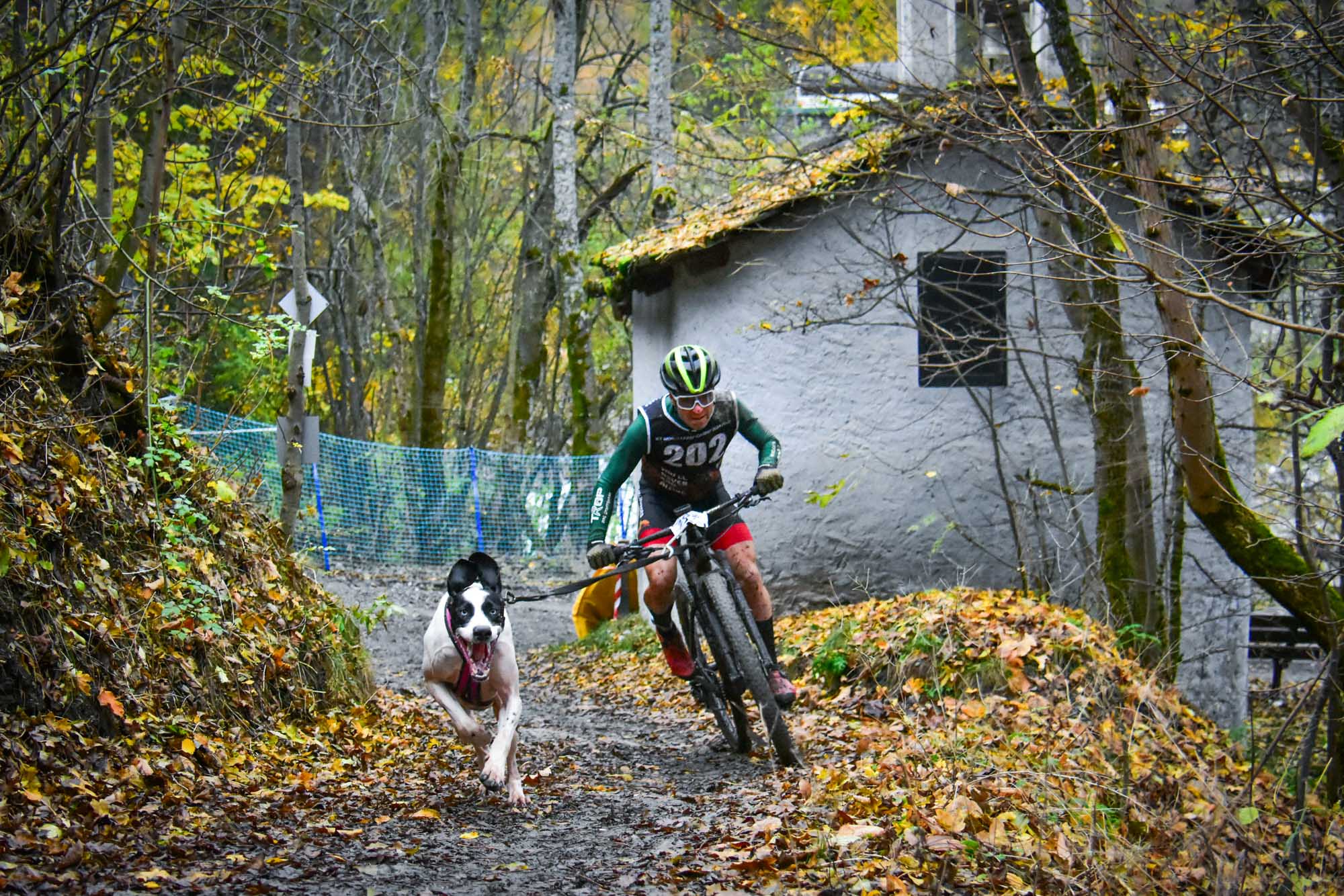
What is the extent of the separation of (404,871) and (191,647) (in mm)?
2416

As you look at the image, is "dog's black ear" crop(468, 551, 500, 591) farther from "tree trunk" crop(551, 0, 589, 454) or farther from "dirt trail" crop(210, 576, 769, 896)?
"tree trunk" crop(551, 0, 589, 454)

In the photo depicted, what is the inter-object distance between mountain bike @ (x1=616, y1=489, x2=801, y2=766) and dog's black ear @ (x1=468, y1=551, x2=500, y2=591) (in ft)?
3.15

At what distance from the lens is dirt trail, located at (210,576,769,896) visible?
4539mm

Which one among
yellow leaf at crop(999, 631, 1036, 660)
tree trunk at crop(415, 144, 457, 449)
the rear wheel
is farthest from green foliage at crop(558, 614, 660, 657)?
tree trunk at crop(415, 144, 457, 449)

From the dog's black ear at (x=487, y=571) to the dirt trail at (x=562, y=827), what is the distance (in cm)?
103

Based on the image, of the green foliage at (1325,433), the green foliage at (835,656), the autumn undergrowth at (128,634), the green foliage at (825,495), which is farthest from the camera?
the green foliage at (825,495)

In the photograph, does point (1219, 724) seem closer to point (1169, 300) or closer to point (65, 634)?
point (1169, 300)

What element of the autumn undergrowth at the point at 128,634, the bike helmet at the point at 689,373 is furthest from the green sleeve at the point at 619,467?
the autumn undergrowth at the point at 128,634

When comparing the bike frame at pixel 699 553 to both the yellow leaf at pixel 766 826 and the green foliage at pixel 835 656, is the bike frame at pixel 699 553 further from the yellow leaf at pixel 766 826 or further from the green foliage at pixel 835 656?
the green foliage at pixel 835 656

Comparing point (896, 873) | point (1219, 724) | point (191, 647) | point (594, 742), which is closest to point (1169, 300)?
point (896, 873)

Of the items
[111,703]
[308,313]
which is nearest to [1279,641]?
[308,313]

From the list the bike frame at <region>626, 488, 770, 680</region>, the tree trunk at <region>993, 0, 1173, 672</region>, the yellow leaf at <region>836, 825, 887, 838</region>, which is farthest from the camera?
the tree trunk at <region>993, 0, 1173, 672</region>

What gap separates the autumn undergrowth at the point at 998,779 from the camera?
496 cm

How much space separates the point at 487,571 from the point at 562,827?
129 cm
